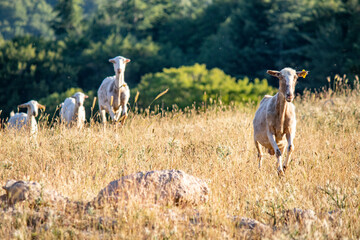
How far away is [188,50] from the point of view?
148 ft

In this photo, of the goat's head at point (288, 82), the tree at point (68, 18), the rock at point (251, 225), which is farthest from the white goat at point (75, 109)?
the tree at point (68, 18)

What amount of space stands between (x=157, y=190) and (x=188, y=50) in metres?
40.7

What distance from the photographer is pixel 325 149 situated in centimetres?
846

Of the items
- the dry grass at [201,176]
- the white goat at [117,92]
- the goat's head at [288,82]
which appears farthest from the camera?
the white goat at [117,92]

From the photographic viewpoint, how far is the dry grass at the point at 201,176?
4633 millimetres

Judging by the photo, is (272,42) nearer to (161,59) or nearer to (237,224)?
(161,59)

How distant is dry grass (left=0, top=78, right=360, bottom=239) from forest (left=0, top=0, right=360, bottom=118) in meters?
17.8

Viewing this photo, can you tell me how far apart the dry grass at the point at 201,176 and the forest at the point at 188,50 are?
58.4ft

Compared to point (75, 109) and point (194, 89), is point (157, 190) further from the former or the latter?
point (194, 89)

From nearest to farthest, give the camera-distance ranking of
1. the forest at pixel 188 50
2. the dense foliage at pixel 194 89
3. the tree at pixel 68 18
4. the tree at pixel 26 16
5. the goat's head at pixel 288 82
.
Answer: the goat's head at pixel 288 82
the dense foliage at pixel 194 89
the forest at pixel 188 50
the tree at pixel 68 18
the tree at pixel 26 16

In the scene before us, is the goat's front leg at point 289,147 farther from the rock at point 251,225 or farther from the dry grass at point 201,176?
the rock at point 251,225

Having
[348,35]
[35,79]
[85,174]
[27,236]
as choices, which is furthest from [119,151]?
[35,79]

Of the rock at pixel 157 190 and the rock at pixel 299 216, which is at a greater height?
the rock at pixel 157 190

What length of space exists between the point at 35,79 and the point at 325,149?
3420 cm
